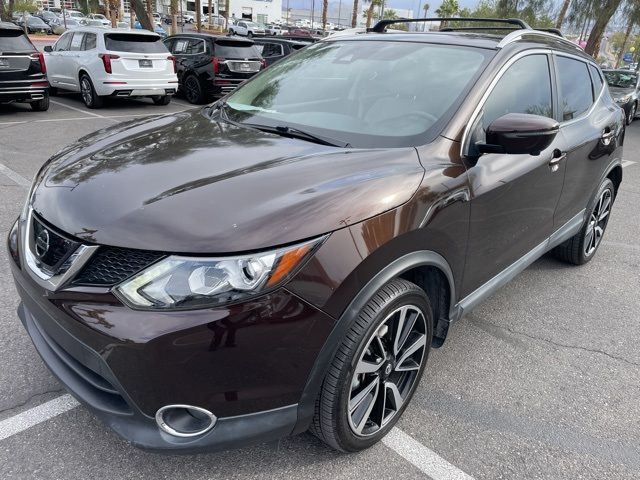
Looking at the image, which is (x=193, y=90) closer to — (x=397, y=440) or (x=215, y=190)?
(x=215, y=190)

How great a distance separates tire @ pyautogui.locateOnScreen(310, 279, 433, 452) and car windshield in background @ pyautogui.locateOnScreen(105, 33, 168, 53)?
1034 cm

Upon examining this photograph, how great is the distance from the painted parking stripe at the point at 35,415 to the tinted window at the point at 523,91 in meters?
2.43

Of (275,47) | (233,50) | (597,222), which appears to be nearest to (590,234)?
(597,222)

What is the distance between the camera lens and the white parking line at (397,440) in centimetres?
221

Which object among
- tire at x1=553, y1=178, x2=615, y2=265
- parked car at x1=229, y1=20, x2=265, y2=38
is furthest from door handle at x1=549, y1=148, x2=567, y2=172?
parked car at x1=229, y1=20, x2=265, y2=38

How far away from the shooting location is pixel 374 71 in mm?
2939

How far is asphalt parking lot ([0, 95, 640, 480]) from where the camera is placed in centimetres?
216

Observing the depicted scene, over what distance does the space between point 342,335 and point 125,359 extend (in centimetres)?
74

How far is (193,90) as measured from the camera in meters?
12.7

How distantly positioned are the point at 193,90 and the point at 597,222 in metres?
10.6

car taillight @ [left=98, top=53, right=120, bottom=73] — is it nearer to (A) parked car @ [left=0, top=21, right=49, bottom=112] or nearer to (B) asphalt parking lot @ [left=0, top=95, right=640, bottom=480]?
(A) parked car @ [left=0, top=21, right=49, bottom=112]

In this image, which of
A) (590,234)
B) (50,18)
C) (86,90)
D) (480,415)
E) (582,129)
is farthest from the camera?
(50,18)

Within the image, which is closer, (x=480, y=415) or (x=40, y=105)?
(x=480, y=415)

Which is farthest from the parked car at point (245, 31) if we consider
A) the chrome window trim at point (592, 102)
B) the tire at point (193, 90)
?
the chrome window trim at point (592, 102)
